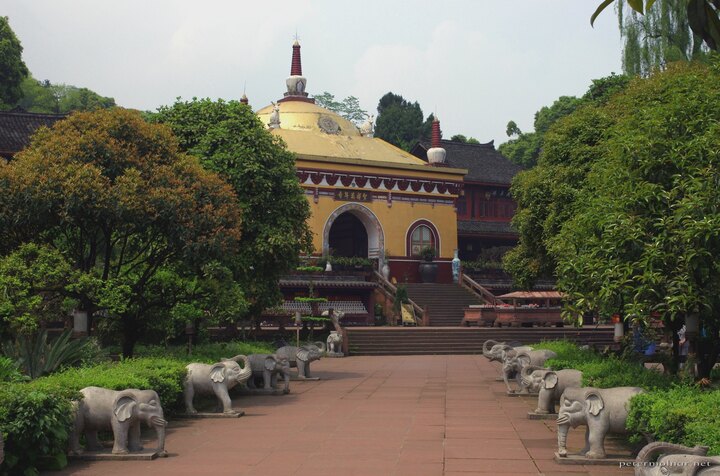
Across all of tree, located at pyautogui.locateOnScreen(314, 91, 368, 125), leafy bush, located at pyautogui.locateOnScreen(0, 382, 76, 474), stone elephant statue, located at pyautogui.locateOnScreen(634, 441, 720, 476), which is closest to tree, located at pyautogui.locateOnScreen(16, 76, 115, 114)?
tree, located at pyautogui.locateOnScreen(314, 91, 368, 125)

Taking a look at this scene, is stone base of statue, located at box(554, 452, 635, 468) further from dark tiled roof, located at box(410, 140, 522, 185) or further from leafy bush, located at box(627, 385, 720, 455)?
dark tiled roof, located at box(410, 140, 522, 185)

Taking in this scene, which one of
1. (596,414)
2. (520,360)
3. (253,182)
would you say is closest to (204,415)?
(596,414)

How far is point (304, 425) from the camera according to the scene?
12.4 m

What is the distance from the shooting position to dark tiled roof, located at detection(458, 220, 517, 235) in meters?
44.8

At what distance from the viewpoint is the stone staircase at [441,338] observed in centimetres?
3023

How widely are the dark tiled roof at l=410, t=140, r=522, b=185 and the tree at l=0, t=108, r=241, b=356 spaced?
31.3 meters

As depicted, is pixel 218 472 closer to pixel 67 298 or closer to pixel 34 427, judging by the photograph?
pixel 34 427

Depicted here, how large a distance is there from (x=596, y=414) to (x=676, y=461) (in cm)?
287

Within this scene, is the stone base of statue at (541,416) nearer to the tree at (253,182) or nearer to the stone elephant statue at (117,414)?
the stone elephant statue at (117,414)

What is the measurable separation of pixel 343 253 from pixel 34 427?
3534cm

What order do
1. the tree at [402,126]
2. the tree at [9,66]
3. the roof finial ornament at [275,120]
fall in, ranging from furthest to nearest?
the tree at [402,126] → the tree at [9,66] → the roof finial ornament at [275,120]

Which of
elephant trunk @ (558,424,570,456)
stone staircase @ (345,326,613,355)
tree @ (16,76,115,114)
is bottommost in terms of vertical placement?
stone staircase @ (345,326,613,355)

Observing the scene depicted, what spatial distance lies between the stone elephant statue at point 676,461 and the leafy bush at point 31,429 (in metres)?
5.39

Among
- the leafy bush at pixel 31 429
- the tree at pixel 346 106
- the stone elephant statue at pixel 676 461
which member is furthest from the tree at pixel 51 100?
the stone elephant statue at pixel 676 461
